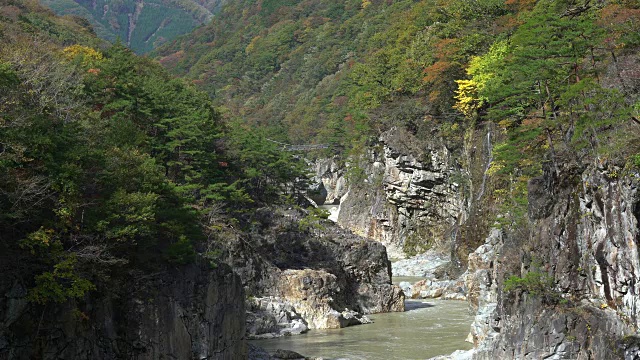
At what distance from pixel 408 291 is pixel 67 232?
1149 inches

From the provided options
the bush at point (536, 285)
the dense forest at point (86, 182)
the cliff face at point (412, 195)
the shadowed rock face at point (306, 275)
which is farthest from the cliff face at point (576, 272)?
the cliff face at point (412, 195)

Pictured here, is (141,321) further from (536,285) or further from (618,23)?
(618,23)

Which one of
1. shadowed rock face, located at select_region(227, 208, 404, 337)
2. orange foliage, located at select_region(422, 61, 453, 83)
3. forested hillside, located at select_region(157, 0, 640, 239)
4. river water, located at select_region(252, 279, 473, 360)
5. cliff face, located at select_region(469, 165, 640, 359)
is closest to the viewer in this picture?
cliff face, located at select_region(469, 165, 640, 359)

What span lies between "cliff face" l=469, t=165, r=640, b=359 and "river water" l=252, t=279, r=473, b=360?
15.5 feet

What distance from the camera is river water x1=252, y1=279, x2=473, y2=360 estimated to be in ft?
85.9

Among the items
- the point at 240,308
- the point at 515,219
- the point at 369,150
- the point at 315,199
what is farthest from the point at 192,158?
the point at 315,199

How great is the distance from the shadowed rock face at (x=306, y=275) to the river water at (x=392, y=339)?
0.98m

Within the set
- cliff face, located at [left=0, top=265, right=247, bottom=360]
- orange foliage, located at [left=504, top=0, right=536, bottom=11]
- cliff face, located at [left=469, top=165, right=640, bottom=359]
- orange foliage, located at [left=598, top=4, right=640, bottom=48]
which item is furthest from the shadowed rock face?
orange foliage, located at [left=504, top=0, right=536, bottom=11]

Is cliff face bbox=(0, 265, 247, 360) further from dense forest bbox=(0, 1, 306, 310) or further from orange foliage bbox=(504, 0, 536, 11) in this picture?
orange foliage bbox=(504, 0, 536, 11)

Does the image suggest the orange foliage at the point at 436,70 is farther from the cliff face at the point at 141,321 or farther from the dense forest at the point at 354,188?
the cliff face at the point at 141,321

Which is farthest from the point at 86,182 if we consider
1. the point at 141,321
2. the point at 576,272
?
the point at 576,272

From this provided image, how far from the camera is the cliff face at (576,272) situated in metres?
17.1

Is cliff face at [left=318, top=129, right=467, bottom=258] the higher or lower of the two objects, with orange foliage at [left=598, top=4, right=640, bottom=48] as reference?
lower

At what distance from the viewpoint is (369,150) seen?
59062 mm
